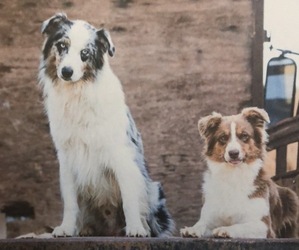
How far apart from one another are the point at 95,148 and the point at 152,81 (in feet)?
1.44

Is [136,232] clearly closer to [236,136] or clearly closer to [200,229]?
[200,229]

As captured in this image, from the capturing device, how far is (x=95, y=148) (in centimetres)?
354

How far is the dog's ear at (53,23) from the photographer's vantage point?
361 cm

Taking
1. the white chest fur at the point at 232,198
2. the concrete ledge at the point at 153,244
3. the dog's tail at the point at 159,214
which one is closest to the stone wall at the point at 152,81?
the dog's tail at the point at 159,214

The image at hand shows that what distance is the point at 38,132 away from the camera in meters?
3.71

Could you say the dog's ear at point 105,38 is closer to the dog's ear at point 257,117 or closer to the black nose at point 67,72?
the black nose at point 67,72

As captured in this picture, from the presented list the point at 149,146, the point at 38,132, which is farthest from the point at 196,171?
the point at 38,132

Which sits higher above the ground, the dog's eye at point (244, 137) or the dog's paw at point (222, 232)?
the dog's eye at point (244, 137)

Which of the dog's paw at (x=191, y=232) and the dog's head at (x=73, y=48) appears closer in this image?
the dog's paw at (x=191, y=232)

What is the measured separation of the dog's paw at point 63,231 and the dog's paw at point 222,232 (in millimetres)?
652

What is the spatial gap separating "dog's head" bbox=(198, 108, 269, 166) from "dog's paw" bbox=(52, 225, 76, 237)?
0.70 metres

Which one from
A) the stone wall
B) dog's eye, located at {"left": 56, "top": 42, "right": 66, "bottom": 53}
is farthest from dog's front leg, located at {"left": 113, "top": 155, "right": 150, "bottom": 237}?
dog's eye, located at {"left": 56, "top": 42, "right": 66, "bottom": 53}

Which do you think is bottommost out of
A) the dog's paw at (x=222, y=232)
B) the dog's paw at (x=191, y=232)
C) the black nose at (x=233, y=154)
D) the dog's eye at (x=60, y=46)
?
the dog's paw at (x=191, y=232)

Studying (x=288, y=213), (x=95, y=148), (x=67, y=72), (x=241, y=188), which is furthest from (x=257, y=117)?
(x=67, y=72)
